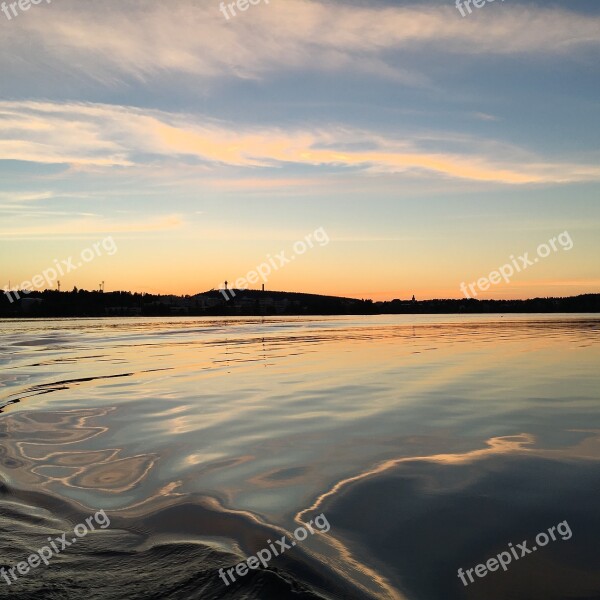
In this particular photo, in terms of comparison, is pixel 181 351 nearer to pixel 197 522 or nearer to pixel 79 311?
pixel 197 522

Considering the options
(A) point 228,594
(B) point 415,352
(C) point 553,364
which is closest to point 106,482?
(A) point 228,594

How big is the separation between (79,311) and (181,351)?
15694 cm

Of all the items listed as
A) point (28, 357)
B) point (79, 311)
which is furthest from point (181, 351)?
point (79, 311)

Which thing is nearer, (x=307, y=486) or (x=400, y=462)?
(x=307, y=486)

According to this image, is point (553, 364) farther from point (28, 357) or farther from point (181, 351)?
point (28, 357)

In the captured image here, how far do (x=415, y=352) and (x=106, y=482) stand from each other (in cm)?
2036

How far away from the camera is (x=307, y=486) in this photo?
6.46 metres

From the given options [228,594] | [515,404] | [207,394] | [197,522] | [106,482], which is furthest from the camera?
[207,394]

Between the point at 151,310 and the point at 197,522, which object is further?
→ the point at 151,310

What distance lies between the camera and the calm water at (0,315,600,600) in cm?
417

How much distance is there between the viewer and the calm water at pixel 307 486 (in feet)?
13.7

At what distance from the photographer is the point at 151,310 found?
627 feet

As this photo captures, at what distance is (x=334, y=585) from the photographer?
409 cm

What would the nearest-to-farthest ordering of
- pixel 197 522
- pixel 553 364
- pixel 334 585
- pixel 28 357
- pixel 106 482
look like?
pixel 334 585 → pixel 197 522 → pixel 106 482 → pixel 553 364 → pixel 28 357
